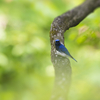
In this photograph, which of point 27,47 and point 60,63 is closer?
point 60,63

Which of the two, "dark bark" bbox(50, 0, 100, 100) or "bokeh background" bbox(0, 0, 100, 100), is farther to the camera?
"bokeh background" bbox(0, 0, 100, 100)

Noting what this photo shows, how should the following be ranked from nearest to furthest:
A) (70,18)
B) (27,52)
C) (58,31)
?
(58,31), (70,18), (27,52)

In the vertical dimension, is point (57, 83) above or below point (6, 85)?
below

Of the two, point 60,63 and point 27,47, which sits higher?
point 27,47

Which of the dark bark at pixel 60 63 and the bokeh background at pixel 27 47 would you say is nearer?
the dark bark at pixel 60 63

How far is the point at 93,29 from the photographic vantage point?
1472 millimetres

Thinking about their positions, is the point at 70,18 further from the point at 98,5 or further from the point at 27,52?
the point at 27,52

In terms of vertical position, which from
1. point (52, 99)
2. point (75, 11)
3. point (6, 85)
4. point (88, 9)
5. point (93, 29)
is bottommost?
point (52, 99)

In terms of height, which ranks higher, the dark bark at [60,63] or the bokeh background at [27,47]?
the bokeh background at [27,47]

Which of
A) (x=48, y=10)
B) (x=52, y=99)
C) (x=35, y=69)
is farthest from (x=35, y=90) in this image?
(x=52, y=99)

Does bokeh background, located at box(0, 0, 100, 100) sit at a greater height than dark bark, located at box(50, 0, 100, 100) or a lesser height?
greater

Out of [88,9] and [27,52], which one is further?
[27,52]

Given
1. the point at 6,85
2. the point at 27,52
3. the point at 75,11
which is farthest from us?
the point at 6,85

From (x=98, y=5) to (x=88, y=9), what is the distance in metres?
0.20
